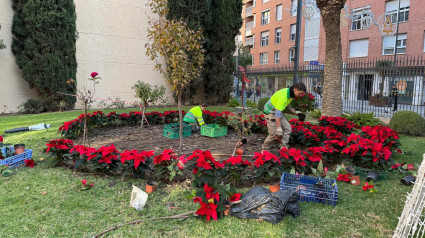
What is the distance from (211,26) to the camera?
1622 centimetres

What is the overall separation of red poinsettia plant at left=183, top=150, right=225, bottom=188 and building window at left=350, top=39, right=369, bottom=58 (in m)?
28.2

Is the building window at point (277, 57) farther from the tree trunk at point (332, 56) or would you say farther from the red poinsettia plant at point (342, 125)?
the red poinsettia plant at point (342, 125)

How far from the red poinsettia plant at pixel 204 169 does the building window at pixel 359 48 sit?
28.2 metres

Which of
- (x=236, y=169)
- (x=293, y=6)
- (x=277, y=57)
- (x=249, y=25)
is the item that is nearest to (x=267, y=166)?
(x=236, y=169)

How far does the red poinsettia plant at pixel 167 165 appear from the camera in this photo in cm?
396

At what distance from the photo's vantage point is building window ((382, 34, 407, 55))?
24511 mm

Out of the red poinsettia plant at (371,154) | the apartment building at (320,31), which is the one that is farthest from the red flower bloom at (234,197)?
the apartment building at (320,31)

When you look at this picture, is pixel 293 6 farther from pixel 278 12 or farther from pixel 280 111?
pixel 280 111

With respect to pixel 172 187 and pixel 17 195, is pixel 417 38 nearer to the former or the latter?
pixel 172 187

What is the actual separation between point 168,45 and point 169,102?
38.0 ft

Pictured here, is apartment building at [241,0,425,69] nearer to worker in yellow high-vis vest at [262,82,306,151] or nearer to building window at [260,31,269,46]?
building window at [260,31,269,46]

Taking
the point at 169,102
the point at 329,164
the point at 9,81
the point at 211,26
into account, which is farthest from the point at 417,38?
the point at 9,81

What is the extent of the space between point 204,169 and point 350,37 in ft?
95.5

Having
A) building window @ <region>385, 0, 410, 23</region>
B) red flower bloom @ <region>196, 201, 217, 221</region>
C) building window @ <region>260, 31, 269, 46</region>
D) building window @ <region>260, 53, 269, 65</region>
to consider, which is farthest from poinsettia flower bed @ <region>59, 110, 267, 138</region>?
building window @ <region>260, 31, 269, 46</region>
